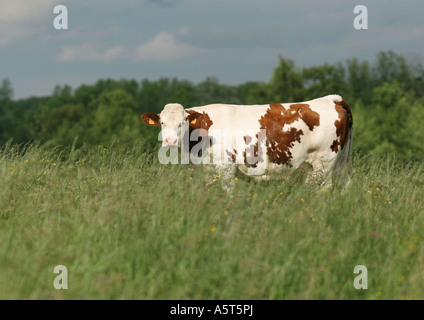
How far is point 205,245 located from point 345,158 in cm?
526

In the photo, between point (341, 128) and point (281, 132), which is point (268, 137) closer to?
point (281, 132)

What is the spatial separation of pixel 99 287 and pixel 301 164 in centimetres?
566

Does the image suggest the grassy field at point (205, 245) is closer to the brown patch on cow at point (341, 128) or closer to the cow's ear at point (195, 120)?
the cow's ear at point (195, 120)

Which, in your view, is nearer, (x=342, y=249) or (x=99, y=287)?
(x=99, y=287)

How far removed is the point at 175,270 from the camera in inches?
186

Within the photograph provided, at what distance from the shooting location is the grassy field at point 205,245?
15.0 feet

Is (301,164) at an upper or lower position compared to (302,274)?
upper

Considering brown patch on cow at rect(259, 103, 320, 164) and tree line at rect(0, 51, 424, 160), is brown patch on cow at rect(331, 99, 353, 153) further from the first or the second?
tree line at rect(0, 51, 424, 160)

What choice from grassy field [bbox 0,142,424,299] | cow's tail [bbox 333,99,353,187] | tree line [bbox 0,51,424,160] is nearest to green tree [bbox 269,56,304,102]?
tree line [bbox 0,51,424,160]

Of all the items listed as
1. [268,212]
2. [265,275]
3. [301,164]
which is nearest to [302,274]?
[265,275]

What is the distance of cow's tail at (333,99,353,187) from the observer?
934 cm

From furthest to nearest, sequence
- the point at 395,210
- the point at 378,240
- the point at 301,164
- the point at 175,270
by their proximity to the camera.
A: the point at 301,164, the point at 395,210, the point at 378,240, the point at 175,270
